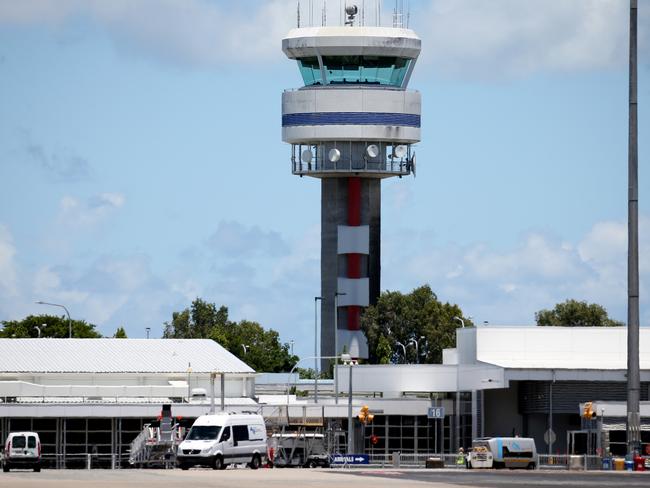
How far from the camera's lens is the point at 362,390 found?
427ft

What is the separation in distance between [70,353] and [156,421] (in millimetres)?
20556

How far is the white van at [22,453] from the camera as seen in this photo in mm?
77688

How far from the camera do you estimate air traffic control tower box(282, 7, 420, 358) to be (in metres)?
165

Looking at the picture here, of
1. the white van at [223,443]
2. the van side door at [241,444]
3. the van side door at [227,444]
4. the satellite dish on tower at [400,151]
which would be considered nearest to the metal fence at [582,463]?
the white van at [223,443]

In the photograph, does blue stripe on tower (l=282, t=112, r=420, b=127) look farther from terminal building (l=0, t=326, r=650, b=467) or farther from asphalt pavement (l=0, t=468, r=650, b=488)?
asphalt pavement (l=0, t=468, r=650, b=488)

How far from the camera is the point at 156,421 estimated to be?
10969cm

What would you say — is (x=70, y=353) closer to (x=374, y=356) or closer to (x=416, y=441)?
(x=416, y=441)

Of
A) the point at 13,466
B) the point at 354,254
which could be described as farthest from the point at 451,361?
the point at 13,466

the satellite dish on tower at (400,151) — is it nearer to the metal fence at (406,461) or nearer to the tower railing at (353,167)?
the tower railing at (353,167)

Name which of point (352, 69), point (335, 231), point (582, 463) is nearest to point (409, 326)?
point (335, 231)

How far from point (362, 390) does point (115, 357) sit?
1821cm

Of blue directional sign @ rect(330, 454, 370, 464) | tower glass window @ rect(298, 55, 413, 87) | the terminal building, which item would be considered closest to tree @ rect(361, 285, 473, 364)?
tower glass window @ rect(298, 55, 413, 87)

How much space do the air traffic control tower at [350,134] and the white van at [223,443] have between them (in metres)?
84.3

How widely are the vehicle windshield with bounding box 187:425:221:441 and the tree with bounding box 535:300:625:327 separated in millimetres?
111757
